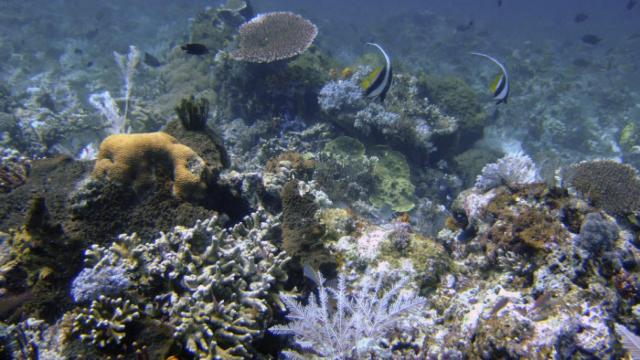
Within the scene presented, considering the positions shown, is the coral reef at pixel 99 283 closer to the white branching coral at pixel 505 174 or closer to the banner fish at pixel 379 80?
the banner fish at pixel 379 80

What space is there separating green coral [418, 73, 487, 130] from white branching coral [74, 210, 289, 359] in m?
7.87

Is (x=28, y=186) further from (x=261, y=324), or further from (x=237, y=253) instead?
(x=261, y=324)

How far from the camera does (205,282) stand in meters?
2.74

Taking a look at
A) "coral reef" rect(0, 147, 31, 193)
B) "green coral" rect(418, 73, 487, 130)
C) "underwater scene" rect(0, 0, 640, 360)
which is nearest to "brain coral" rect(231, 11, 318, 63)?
"underwater scene" rect(0, 0, 640, 360)

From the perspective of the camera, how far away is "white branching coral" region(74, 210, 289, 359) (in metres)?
2.53

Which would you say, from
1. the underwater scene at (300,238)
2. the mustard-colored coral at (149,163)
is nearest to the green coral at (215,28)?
the underwater scene at (300,238)

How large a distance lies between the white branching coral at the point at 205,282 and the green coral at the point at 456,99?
7870 millimetres

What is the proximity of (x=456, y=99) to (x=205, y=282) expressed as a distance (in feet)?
29.1

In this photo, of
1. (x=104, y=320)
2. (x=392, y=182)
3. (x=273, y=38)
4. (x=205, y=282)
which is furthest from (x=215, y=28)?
(x=104, y=320)

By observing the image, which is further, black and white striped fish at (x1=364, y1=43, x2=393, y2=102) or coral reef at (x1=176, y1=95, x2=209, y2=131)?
black and white striped fish at (x1=364, y1=43, x2=393, y2=102)

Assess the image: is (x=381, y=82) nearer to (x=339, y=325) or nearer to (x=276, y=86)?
(x=339, y=325)

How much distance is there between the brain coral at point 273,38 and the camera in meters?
7.68

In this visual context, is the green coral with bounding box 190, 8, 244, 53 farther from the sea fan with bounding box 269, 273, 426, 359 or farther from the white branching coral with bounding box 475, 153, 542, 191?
the sea fan with bounding box 269, 273, 426, 359

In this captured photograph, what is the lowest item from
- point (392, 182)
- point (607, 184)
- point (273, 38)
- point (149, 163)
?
point (392, 182)
